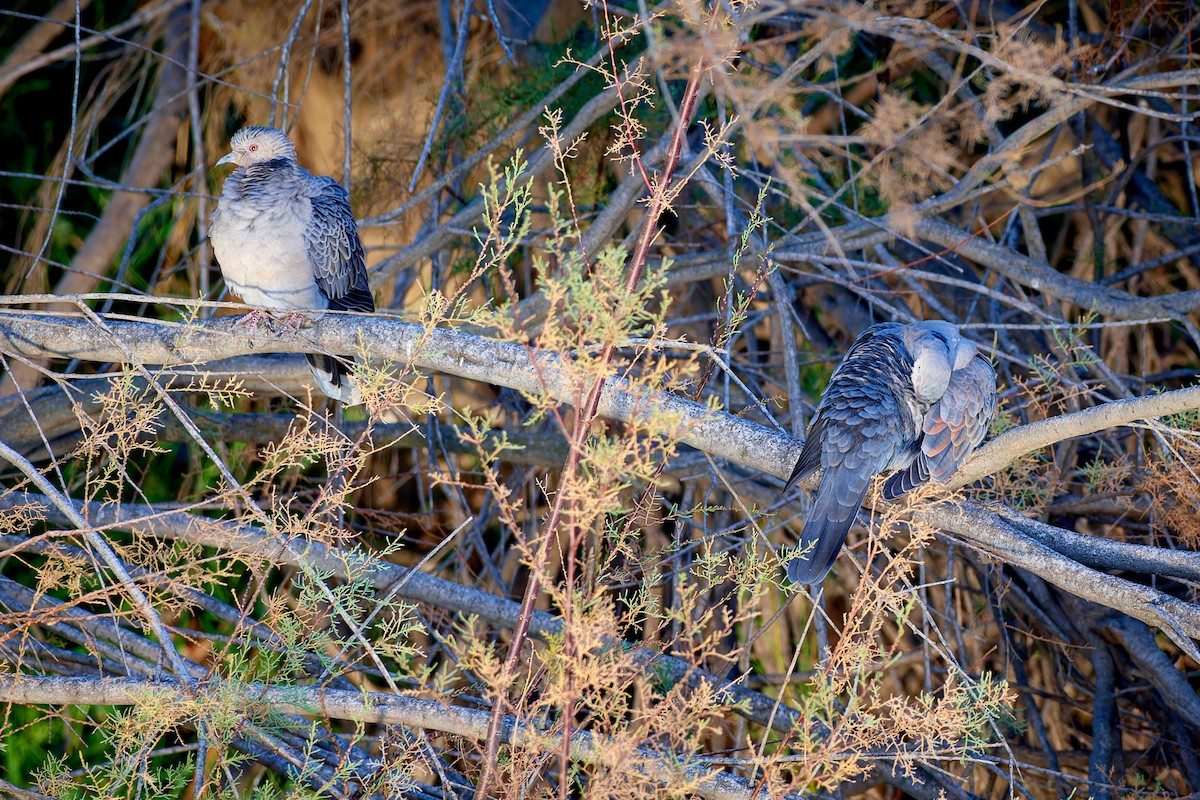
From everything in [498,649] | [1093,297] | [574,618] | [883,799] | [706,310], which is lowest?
[883,799]

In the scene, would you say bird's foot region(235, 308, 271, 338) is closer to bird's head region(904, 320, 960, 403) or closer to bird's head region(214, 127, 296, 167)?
bird's head region(214, 127, 296, 167)

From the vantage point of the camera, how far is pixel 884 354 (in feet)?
10.2

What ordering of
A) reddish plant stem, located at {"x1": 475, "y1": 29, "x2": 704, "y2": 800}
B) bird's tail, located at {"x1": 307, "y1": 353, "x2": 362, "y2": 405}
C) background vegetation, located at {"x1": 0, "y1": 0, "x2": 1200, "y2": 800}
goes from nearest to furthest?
reddish plant stem, located at {"x1": 475, "y1": 29, "x2": 704, "y2": 800}
background vegetation, located at {"x1": 0, "y1": 0, "x2": 1200, "y2": 800}
bird's tail, located at {"x1": 307, "y1": 353, "x2": 362, "y2": 405}

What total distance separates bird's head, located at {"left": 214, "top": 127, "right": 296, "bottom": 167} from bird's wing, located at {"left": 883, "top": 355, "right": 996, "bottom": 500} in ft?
7.67

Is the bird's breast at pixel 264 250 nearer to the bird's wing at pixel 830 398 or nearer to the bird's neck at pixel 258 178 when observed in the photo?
the bird's neck at pixel 258 178

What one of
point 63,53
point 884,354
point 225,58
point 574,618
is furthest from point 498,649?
point 225,58

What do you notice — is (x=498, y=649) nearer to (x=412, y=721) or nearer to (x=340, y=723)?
(x=412, y=721)

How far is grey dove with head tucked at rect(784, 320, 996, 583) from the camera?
9.12ft

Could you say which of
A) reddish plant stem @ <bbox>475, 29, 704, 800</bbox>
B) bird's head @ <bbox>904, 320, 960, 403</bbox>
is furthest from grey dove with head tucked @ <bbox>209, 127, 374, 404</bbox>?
bird's head @ <bbox>904, 320, 960, 403</bbox>

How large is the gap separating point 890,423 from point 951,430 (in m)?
0.18

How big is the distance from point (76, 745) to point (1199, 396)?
4293mm

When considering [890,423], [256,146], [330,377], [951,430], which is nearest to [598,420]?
[890,423]

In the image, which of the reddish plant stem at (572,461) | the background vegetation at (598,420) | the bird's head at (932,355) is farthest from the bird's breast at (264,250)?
the bird's head at (932,355)

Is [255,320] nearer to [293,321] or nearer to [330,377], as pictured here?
[293,321]
